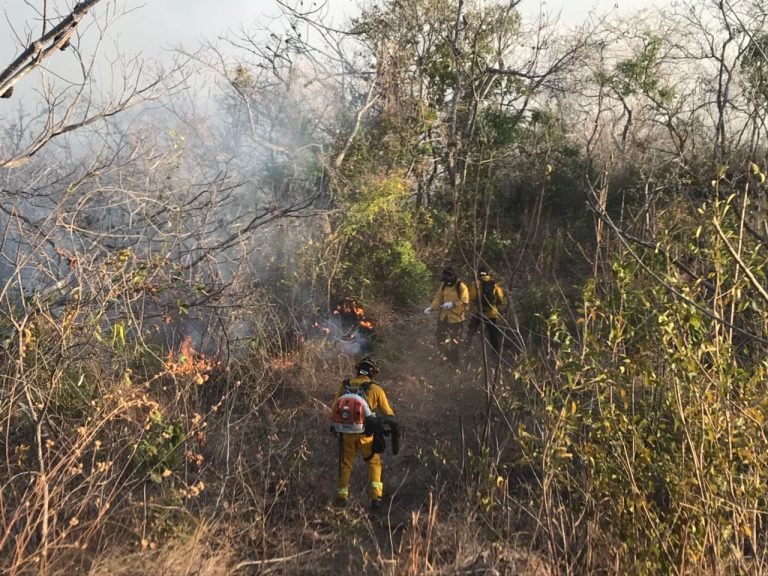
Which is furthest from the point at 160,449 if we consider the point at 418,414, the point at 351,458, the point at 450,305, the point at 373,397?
the point at 450,305

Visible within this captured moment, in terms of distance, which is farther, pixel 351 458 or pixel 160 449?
pixel 351 458

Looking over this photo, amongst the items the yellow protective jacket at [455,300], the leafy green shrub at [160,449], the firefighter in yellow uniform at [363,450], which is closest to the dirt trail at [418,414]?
the firefighter in yellow uniform at [363,450]

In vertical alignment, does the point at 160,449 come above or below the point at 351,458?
above

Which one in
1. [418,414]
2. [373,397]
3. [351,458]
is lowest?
[418,414]

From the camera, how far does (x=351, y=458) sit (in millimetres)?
5461

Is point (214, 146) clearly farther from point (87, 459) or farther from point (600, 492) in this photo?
point (600, 492)

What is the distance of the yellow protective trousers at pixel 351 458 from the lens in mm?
5402

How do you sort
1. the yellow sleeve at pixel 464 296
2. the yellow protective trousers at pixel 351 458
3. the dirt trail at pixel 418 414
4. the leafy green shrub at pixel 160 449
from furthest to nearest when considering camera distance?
the yellow sleeve at pixel 464 296 → the dirt trail at pixel 418 414 → the yellow protective trousers at pixel 351 458 → the leafy green shrub at pixel 160 449

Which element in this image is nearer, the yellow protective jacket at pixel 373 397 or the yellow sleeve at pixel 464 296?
the yellow protective jacket at pixel 373 397

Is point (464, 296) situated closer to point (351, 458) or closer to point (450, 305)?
point (450, 305)

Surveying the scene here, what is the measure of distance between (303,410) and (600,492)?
4526mm

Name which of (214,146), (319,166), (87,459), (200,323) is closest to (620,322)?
(87,459)

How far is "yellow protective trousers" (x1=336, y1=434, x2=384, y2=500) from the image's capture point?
540 cm

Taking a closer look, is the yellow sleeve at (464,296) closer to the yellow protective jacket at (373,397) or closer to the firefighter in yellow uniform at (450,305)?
the firefighter in yellow uniform at (450,305)
